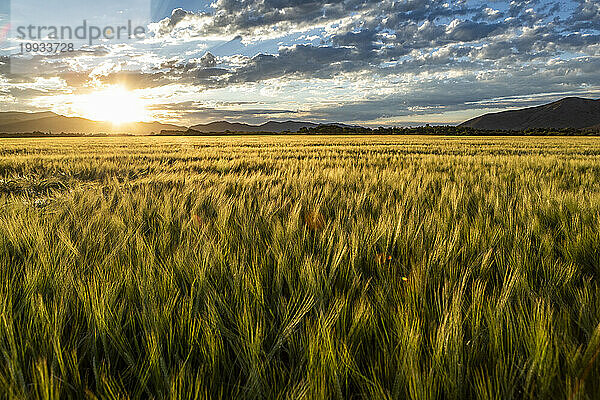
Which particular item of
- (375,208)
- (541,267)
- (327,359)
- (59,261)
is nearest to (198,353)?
(327,359)

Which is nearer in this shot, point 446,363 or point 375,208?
point 446,363

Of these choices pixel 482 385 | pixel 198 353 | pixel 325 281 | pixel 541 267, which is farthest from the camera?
pixel 541 267

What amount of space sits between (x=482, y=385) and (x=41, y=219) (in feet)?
9.34

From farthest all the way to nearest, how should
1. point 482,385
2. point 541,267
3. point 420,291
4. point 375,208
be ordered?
point 375,208
point 541,267
point 420,291
point 482,385

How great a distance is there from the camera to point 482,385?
0.73 m

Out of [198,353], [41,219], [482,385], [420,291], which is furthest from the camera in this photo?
[41,219]

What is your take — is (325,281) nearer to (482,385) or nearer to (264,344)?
(264,344)

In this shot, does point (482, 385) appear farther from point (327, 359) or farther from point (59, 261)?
point (59, 261)

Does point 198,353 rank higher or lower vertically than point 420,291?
lower

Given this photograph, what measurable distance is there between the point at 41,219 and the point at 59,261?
1214 mm

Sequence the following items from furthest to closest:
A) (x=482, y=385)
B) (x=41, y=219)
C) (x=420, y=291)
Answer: (x=41, y=219)
(x=420, y=291)
(x=482, y=385)

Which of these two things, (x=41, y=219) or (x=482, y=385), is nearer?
(x=482, y=385)

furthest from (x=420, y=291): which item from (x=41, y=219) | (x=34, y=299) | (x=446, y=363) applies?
(x=41, y=219)

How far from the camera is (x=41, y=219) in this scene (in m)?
2.53
